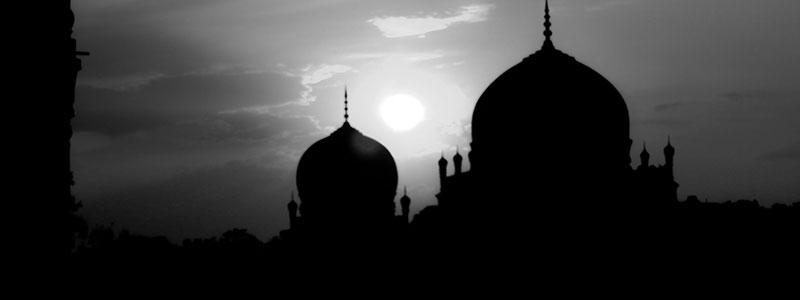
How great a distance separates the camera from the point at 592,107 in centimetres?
2789

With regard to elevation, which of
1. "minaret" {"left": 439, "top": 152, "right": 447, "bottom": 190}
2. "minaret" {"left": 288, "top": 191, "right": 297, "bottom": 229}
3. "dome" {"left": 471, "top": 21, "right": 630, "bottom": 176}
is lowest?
"minaret" {"left": 288, "top": 191, "right": 297, "bottom": 229}

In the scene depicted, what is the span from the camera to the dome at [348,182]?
32438 millimetres

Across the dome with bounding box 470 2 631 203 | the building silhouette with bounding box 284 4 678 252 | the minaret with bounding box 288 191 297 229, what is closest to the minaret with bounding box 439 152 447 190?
the building silhouette with bounding box 284 4 678 252

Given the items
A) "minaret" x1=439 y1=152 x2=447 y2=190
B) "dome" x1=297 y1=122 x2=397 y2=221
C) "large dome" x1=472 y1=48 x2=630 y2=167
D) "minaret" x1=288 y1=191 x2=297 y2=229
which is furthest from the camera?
"minaret" x1=288 y1=191 x2=297 y2=229

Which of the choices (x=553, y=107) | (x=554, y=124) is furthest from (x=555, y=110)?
(x=554, y=124)

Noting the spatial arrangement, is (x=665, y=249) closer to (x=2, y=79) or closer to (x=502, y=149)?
(x=502, y=149)

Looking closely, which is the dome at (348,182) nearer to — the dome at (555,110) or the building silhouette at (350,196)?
the building silhouette at (350,196)

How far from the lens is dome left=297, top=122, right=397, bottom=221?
3244 centimetres

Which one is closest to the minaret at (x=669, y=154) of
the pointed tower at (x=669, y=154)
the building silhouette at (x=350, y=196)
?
the pointed tower at (x=669, y=154)

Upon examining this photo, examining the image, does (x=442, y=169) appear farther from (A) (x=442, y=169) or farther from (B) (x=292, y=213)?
(B) (x=292, y=213)

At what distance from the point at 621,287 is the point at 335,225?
30.6 ft

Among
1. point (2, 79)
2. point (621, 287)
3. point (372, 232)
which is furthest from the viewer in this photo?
point (372, 232)

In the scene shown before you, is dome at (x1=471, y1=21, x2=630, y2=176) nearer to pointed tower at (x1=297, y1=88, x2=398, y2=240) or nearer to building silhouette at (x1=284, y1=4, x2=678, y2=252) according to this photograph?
building silhouette at (x1=284, y1=4, x2=678, y2=252)

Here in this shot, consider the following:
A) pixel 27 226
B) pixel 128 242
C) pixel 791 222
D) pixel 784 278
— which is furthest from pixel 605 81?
pixel 128 242
